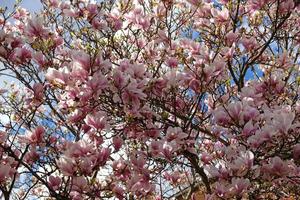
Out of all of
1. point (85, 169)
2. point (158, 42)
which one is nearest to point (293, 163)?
point (85, 169)

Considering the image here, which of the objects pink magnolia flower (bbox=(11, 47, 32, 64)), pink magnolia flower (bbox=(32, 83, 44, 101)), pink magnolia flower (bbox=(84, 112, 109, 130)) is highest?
pink magnolia flower (bbox=(11, 47, 32, 64))

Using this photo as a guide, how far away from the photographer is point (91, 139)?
3521 mm

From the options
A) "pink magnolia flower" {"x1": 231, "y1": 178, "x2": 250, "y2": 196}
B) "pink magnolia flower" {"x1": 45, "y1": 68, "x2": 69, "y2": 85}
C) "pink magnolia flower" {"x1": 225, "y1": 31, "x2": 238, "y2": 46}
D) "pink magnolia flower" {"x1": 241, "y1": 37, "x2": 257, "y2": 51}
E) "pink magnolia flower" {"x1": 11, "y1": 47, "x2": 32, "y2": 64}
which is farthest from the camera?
"pink magnolia flower" {"x1": 241, "y1": 37, "x2": 257, "y2": 51}

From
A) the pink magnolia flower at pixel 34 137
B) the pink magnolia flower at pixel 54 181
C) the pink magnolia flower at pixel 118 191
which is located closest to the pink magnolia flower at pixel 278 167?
the pink magnolia flower at pixel 118 191

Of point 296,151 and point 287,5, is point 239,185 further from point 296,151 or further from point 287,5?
point 287,5

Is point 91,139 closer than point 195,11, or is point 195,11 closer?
point 91,139

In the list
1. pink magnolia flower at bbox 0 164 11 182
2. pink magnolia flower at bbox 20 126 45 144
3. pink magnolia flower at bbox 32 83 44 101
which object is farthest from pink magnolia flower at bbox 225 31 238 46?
pink magnolia flower at bbox 0 164 11 182

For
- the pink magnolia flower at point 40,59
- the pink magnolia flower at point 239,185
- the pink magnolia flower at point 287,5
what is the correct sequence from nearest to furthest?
the pink magnolia flower at point 239,185, the pink magnolia flower at point 40,59, the pink magnolia flower at point 287,5

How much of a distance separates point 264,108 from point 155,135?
0.97 metres

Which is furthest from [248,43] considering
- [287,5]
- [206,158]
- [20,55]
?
[20,55]

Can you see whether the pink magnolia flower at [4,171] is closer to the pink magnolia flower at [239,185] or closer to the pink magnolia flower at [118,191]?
the pink magnolia flower at [118,191]

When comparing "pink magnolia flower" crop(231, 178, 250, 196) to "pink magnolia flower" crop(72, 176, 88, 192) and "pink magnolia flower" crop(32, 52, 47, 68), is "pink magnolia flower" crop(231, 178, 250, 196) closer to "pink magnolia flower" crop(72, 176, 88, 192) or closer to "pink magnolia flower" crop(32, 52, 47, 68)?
"pink magnolia flower" crop(72, 176, 88, 192)

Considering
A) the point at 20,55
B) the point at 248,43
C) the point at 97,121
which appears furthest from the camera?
the point at 248,43

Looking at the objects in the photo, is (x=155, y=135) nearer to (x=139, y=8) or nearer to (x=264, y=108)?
(x=264, y=108)
